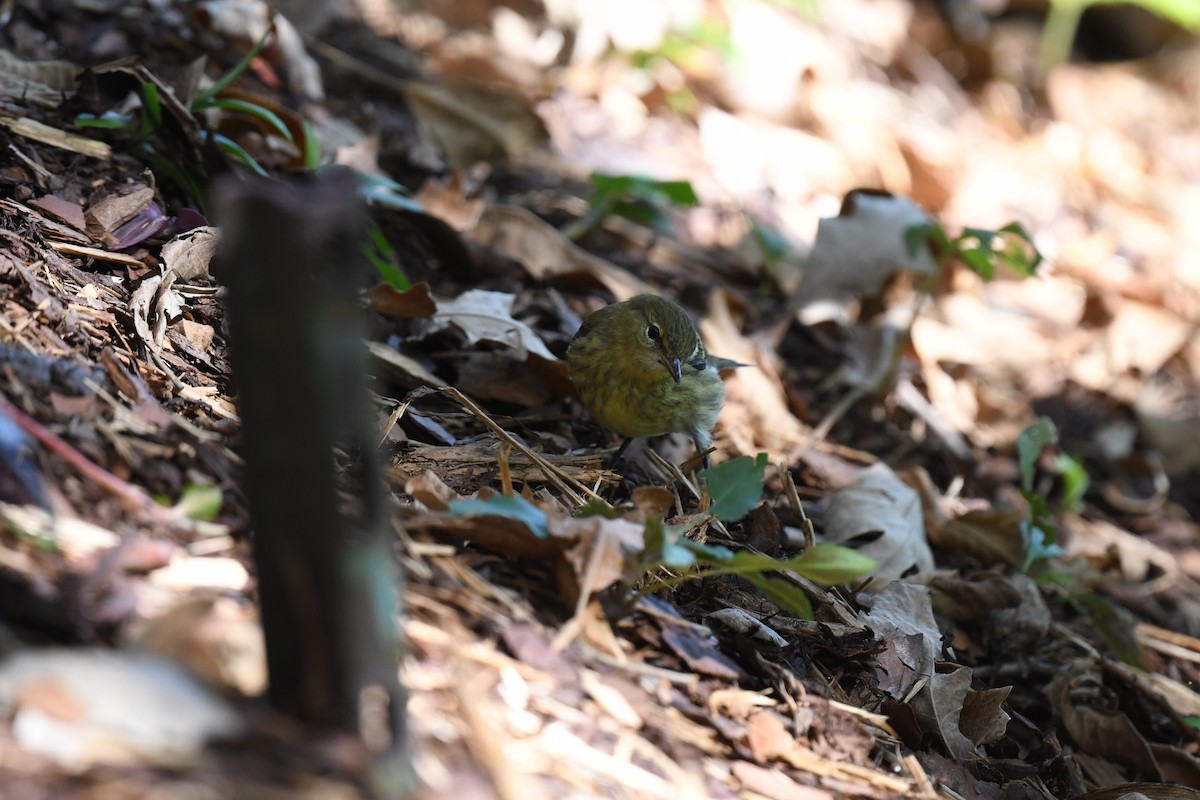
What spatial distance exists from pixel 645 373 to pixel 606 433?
367mm

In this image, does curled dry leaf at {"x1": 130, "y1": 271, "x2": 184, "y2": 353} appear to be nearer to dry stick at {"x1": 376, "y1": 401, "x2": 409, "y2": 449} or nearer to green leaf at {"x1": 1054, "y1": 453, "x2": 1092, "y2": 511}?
dry stick at {"x1": 376, "y1": 401, "x2": 409, "y2": 449}

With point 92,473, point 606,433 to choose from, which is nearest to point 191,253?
point 92,473

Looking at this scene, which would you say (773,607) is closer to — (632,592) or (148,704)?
(632,592)

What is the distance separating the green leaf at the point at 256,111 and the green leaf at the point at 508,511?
7.04 ft

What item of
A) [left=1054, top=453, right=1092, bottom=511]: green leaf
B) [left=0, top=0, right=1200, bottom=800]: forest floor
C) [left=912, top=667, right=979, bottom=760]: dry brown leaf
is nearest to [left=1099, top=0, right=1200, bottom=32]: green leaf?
[left=0, top=0, right=1200, bottom=800]: forest floor

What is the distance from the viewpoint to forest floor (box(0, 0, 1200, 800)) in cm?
206

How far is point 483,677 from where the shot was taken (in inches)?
86.1

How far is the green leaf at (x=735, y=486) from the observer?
2.84 metres

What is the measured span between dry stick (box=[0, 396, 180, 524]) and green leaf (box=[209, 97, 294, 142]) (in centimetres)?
195

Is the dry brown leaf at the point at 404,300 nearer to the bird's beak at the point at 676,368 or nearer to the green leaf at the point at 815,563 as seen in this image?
the bird's beak at the point at 676,368

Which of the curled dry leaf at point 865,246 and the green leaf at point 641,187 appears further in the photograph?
the curled dry leaf at point 865,246

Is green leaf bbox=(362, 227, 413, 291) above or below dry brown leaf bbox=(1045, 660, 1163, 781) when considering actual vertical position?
above

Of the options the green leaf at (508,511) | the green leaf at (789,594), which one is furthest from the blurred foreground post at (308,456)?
the green leaf at (789,594)

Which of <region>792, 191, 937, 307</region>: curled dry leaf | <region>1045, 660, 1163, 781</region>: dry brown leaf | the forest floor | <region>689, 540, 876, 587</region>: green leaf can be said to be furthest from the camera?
<region>792, 191, 937, 307</region>: curled dry leaf
